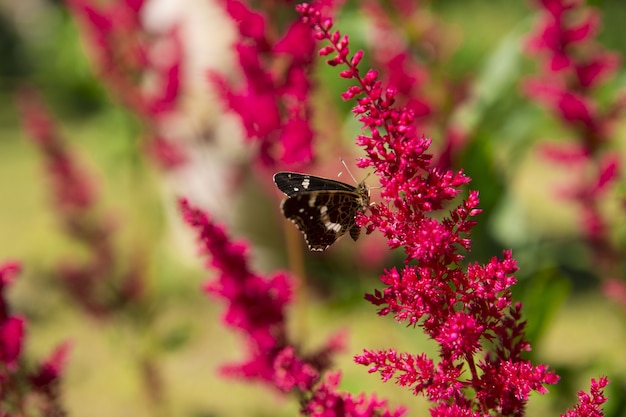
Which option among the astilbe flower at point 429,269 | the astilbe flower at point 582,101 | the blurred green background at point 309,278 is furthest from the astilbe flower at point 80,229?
the astilbe flower at point 429,269

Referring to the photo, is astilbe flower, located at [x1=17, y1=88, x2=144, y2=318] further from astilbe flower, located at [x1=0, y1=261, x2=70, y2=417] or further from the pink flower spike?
the pink flower spike

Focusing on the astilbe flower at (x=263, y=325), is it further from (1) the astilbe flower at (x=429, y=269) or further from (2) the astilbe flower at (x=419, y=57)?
(2) the astilbe flower at (x=419, y=57)

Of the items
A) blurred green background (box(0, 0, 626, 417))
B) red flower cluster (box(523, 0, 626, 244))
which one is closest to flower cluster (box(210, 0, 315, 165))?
blurred green background (box(0, 0, 626, 417))

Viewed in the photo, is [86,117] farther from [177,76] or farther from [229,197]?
[177,76]

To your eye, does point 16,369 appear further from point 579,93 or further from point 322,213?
point 579,93

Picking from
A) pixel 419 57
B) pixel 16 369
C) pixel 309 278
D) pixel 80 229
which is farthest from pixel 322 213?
pixel 309 278

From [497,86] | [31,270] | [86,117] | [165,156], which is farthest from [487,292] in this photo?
[86,117]
